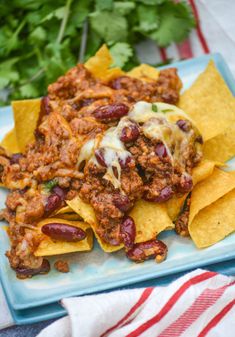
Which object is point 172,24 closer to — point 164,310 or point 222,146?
point 222,146

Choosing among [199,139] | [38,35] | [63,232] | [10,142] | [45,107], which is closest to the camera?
[63,232]

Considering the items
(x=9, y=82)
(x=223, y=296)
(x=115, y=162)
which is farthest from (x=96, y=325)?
(x=9, y=82)

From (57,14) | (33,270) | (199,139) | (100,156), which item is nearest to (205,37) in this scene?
Result: (57,14)

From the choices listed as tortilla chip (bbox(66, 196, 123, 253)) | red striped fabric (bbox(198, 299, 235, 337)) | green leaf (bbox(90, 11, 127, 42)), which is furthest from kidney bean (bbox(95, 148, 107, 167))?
green leaf (bbox(90, 11, 127, 42))

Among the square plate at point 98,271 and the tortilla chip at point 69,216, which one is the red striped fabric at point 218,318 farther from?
the tortilla chip at point 69,216

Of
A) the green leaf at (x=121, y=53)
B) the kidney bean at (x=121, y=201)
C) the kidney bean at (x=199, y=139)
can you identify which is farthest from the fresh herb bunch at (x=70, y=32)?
the kidney bean at (x=121, y=201)

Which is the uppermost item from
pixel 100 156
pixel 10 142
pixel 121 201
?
pixel 100 156
